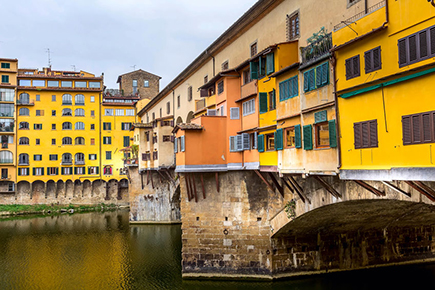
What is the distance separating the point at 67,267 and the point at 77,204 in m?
34.8

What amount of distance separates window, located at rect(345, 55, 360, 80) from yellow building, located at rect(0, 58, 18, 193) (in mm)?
54723

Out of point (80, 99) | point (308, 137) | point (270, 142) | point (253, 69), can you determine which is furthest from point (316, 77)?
point (80, 99)

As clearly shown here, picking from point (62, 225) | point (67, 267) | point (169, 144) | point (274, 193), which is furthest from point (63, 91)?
point (274, 193)

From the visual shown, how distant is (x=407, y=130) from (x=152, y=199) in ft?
117

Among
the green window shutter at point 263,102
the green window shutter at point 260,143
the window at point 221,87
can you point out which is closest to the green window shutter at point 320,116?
the green window shutter at point 263,102

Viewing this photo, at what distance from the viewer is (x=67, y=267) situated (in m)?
26.0

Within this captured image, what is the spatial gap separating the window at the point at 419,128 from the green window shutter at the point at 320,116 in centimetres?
355

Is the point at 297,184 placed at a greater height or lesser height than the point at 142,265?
greater

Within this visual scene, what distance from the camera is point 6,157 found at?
5609cm

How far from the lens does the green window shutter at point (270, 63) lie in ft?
57.6

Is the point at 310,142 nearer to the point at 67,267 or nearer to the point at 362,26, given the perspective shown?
the point at 362,26

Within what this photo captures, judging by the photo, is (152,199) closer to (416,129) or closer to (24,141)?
(24,141)

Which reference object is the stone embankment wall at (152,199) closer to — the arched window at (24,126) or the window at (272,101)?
the arched window at (24,126)

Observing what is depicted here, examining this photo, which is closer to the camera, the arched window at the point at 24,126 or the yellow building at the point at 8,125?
the yellow building at the point at 8,125
